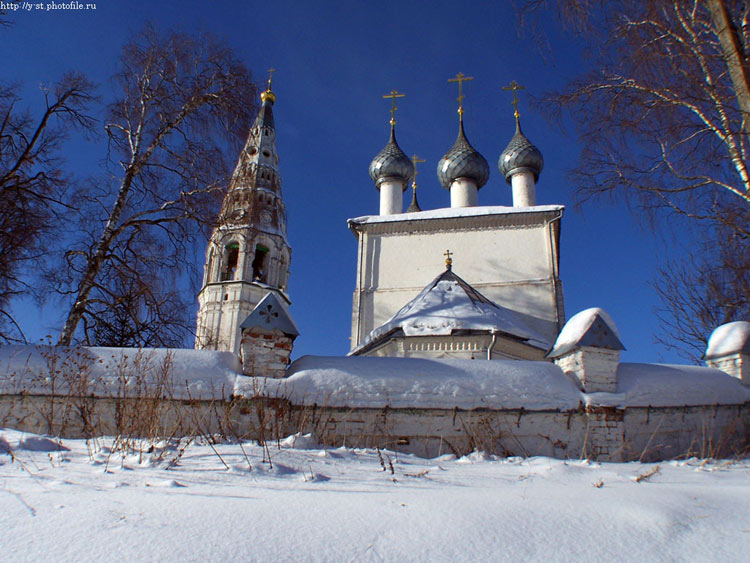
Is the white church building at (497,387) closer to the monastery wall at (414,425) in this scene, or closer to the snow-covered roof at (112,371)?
the monastery wall at (414,425)

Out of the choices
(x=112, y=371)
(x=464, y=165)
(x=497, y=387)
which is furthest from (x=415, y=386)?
(x=464, y=165)

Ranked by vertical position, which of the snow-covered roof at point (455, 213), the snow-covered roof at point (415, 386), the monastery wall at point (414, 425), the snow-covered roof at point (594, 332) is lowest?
the monastery wall at point (414, 425)

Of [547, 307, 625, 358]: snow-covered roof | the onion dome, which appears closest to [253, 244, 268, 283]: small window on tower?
the onion dome

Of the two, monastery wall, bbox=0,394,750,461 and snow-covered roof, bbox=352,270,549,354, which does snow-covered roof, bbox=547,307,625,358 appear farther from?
snow-covered roof, bbox=352,270,549,354

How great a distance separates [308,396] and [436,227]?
12.3 meters

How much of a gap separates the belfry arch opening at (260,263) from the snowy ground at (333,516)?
48.8ft

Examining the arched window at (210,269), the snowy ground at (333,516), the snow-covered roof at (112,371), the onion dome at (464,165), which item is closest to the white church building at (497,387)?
the snow-covered roof at (112,371)

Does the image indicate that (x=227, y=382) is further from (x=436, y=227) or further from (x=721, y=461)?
(x=436, y=227)

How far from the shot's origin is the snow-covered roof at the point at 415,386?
Result: 17.6 ft

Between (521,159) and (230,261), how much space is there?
35.8 ft

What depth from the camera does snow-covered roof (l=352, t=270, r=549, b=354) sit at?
34.3 ft

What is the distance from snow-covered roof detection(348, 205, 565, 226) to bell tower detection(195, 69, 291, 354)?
2853mm

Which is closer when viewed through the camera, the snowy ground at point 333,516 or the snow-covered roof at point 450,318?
the snowy ground at point 333,516

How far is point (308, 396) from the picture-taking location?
17.5ft
